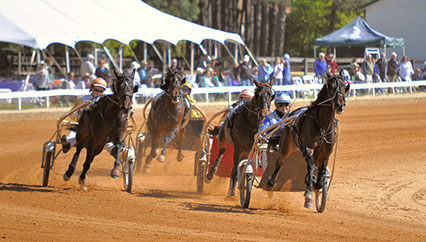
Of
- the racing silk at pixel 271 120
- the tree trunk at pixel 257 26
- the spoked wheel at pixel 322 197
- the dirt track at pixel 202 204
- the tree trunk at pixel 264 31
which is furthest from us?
the tree trunk at pixel 257 26

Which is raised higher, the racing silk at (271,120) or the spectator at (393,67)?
the spectator at (393,67)

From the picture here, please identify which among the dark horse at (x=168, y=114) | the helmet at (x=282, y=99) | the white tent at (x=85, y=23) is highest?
the white tent at (x=85, y=23)

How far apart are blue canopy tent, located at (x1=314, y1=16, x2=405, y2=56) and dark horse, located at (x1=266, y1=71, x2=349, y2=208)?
76.9 ft

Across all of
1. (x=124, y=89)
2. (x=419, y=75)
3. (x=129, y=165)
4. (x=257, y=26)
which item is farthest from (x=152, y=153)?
(x=257, y=26)

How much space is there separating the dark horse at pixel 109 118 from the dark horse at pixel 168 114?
6.80ft

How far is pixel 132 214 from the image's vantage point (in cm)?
802

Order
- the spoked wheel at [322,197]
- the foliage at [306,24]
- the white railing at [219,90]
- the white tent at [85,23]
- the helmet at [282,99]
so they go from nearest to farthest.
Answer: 1. the spoked wheel at [322,197]
2. the helmet at [282,99]
3. the white railing at [219,90]
4. the white tent at [85,23]
5. the foliage at [306,24]

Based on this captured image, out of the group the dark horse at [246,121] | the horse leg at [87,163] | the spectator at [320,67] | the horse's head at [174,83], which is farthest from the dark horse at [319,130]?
the spectator at [320,67]

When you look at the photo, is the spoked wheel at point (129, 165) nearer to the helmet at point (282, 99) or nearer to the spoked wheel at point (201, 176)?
the spoked wheel at point (201, 176)

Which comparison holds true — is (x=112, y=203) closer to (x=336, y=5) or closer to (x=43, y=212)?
(x=43, y=212)

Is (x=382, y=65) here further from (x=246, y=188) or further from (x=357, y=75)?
(x=246, y=188)

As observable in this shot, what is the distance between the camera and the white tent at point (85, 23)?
66.1 feet

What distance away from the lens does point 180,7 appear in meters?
42.9

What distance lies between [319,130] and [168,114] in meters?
4.39
